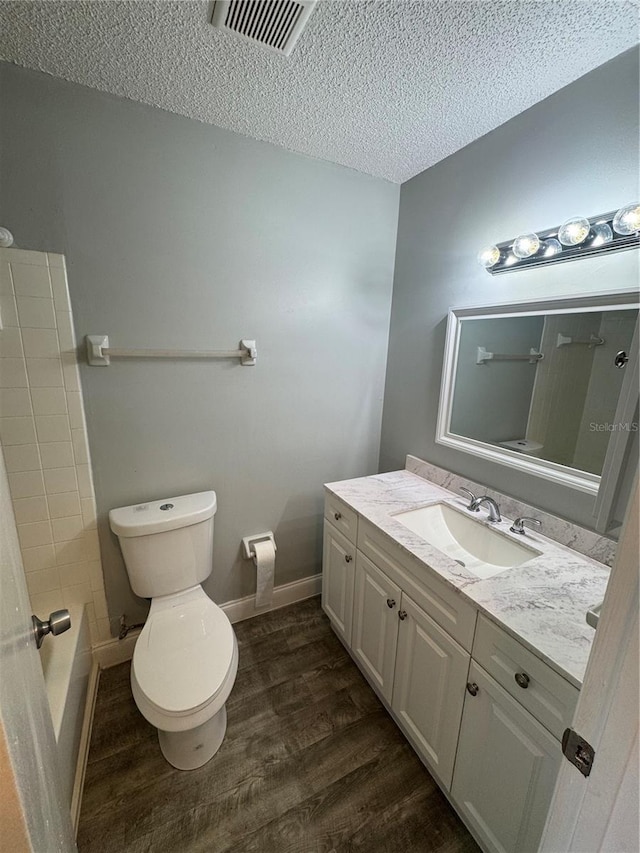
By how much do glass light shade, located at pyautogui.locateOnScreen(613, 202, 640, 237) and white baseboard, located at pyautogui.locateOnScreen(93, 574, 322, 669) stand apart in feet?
7.08

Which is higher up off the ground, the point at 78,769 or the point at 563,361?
the point at 563,361

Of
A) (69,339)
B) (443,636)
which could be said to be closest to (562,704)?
(443,636)

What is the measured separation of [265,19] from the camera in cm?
99

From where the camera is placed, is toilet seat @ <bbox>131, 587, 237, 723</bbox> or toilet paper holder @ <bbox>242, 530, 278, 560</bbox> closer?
toilet seat @ <bbox>131, 587, 237, 723</bbox>

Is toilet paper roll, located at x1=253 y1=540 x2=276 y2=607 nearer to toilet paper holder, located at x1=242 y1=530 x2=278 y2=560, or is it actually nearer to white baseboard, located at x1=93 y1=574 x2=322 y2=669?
toilet paper holder, located at x1=242 y1=530 x2=278 y2=560

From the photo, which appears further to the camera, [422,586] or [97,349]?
[97,349]

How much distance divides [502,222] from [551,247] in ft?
0.94

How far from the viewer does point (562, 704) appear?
0.84 m

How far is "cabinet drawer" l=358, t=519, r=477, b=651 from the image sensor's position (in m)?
1.08

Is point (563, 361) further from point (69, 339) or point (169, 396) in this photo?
point (69, 339)

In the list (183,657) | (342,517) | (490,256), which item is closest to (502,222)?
(490,256)

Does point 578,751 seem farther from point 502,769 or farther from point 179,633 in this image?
point 179,633

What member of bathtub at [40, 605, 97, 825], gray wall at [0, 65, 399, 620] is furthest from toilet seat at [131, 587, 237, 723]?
gray wall at [0, 65, 399, 620]

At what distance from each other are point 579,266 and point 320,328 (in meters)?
1.12
